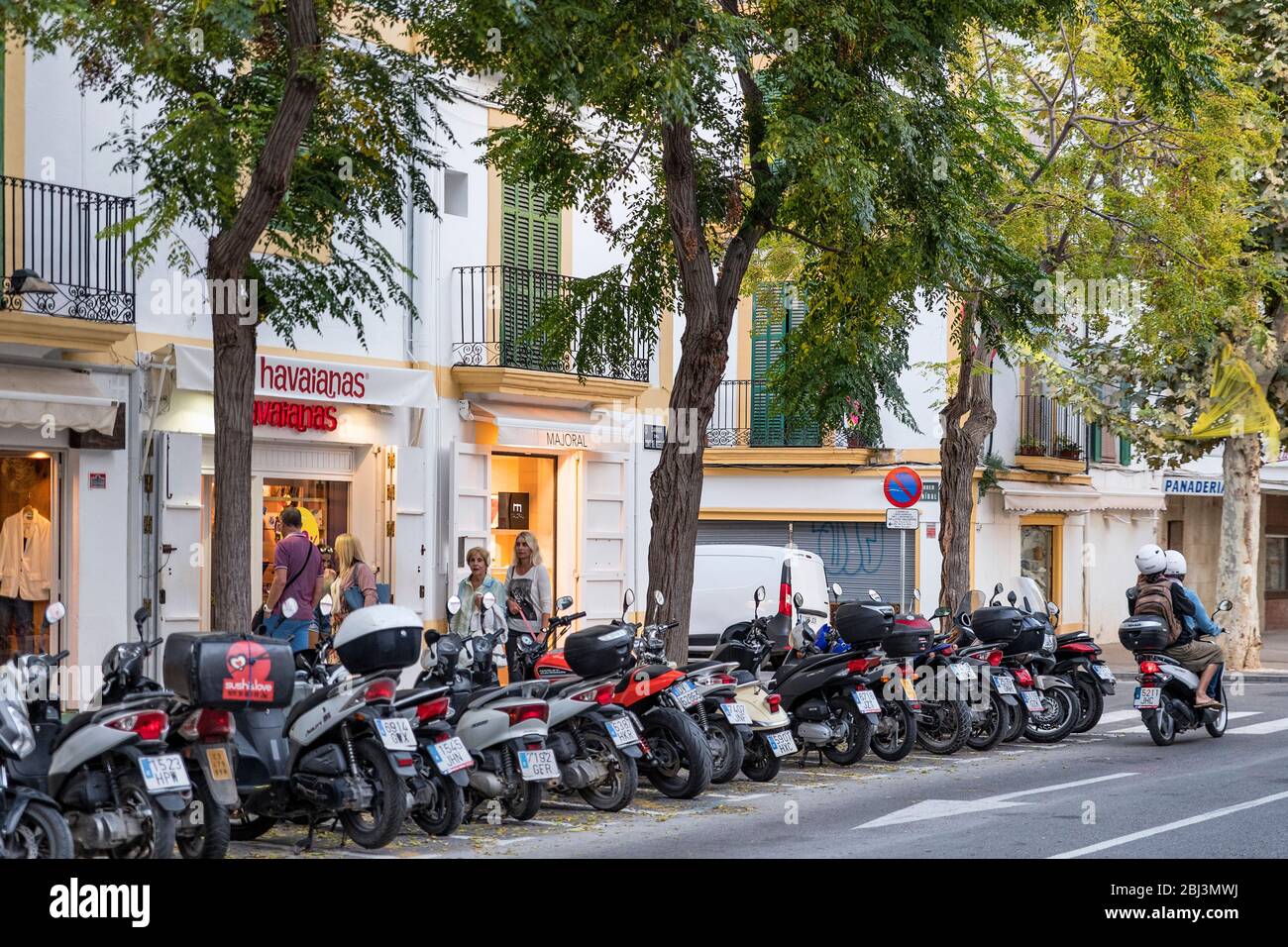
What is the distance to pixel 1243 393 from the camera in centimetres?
2602

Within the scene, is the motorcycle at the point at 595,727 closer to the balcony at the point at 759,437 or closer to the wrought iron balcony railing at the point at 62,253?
the wrought iron balcony railing at the point at 62,253

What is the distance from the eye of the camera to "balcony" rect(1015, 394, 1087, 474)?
31516mm

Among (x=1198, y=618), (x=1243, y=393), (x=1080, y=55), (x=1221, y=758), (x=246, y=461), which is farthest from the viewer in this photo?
(x=1243, y=393)

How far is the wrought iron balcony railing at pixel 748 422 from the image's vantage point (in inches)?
1220

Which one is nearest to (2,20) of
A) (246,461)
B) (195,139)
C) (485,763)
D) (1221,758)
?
(195,139)

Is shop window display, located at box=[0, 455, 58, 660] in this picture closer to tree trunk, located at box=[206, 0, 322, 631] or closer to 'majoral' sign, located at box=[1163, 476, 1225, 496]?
tree trunk, located at box=[206, 0, 322, 631]

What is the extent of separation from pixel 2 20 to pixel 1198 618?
434 inches

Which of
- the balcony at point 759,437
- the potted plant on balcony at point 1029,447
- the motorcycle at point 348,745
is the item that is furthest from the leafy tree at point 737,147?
the potted plant on balcony at point 1029,447

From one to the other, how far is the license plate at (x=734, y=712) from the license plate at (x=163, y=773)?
4561mm

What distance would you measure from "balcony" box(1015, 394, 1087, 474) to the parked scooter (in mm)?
24680

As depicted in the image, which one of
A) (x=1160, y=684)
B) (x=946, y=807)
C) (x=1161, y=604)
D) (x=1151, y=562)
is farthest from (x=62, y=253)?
(x=1160, y=684)

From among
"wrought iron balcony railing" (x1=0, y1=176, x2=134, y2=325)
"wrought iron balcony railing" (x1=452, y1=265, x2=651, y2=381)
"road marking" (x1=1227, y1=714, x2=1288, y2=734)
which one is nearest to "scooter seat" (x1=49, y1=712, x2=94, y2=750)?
"wrought iron balcony railing" (x1=0, y1=176, x2=134, y2=325)

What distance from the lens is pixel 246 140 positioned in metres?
13.5

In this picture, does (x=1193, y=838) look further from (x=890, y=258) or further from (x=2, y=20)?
(x=2, y=20)
